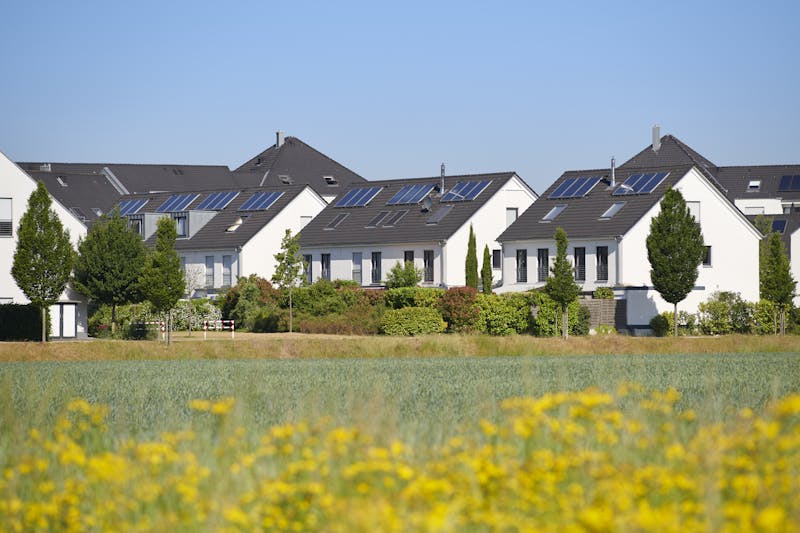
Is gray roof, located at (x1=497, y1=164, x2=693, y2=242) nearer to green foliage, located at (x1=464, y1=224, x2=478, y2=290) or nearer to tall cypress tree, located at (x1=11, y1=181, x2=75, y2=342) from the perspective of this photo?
green foliage, located at (x1=464, y1=224, x2=478, y2=290)

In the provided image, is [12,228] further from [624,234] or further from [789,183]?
[789,183]

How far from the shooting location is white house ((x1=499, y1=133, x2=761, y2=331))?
169ft

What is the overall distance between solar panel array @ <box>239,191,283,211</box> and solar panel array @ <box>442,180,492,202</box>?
10153mm

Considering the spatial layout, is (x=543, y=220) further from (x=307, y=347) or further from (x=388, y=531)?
(x=388, y=531)

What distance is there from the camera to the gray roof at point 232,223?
6230 centimetres

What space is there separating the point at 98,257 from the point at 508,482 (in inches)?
1723

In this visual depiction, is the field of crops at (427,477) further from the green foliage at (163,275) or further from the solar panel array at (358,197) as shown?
the solar panel array at (358,197)

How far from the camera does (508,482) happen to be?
293 inches

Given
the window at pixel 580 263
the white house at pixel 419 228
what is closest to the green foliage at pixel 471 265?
the white house at pixel 419 228

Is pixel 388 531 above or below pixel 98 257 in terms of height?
below

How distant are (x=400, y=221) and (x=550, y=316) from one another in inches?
622

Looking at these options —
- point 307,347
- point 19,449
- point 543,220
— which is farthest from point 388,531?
point 543,220

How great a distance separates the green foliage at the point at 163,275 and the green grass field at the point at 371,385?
10.3m

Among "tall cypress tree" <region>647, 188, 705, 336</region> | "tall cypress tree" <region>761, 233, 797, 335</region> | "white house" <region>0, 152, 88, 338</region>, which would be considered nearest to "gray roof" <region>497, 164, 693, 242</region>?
"tall cypress tree" <region>647, 188, 705, 336</region>
